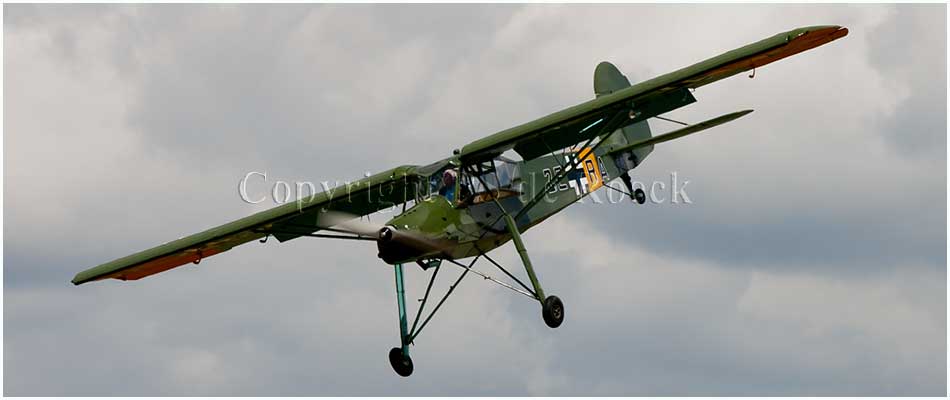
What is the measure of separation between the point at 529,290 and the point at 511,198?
1.97 m

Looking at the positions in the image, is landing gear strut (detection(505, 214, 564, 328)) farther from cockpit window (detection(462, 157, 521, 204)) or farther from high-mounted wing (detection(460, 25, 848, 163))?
high-mounted wing (detection(460, 25, 848, 163))

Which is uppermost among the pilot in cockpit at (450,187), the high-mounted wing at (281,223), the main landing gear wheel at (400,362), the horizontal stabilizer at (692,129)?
the horizontal stabilizer at (692,129)

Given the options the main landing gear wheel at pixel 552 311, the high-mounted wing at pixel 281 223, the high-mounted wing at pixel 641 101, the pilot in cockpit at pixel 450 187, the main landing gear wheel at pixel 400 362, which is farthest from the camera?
the high-mounted wing at pixel 281 223

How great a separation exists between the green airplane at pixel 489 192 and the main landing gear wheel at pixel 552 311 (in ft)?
0.05

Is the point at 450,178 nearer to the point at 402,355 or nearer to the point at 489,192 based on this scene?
the point at 489,192

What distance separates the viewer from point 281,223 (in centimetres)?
3111

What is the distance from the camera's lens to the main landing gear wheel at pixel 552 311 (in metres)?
26.7

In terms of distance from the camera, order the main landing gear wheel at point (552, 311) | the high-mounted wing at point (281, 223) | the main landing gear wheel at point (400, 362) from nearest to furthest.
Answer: the main landing gear wheel at point (552, 311), the main landing gear wheel at point (400, 362), the high-mounted wing at point (281, 223)

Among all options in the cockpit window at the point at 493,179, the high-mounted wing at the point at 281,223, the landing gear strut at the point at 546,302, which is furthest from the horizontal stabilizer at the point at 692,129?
the high-mounted wing at the point at 281,223

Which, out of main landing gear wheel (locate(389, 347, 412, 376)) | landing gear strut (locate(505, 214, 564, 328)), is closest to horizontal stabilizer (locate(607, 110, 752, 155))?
landing gear strut (locate(505, 214, 564, 328))

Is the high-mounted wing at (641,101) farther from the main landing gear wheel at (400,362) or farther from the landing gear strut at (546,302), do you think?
the main landing gear wheel at (400,362)

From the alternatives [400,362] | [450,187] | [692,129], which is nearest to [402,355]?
[400,362]

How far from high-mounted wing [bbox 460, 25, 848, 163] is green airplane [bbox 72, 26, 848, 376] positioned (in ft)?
0.07

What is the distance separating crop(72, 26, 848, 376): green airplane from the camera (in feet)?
84.8
